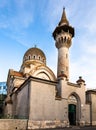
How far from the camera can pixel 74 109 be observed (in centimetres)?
2345

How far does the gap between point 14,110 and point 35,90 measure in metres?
8.07

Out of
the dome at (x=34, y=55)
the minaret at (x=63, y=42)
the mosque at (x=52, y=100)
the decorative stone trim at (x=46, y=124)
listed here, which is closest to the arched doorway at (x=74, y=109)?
the mosque at (x=52, y=100)

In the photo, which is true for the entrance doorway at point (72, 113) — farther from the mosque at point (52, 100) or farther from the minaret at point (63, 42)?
the minaret at point (63, 42)

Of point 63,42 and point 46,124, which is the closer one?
point 46,124

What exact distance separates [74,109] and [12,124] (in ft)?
29.2

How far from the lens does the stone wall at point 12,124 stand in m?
16.8

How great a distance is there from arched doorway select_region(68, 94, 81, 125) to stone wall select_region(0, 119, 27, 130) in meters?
6.96

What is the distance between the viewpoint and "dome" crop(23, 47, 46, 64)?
125ft

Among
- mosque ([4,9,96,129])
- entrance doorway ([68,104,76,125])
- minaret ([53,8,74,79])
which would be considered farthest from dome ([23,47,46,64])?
entrance doorway ([68,104,76,125])

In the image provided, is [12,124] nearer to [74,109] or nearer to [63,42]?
[74,109]

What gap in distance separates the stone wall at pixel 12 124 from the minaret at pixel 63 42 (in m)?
14.3

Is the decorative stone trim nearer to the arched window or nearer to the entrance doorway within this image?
the entrance doorway

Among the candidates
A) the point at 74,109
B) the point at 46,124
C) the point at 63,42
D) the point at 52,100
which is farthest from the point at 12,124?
the point at 63,42

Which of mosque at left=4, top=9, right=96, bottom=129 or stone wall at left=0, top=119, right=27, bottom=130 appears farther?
mosque at left=4, top=9, right=96, bottom=129
